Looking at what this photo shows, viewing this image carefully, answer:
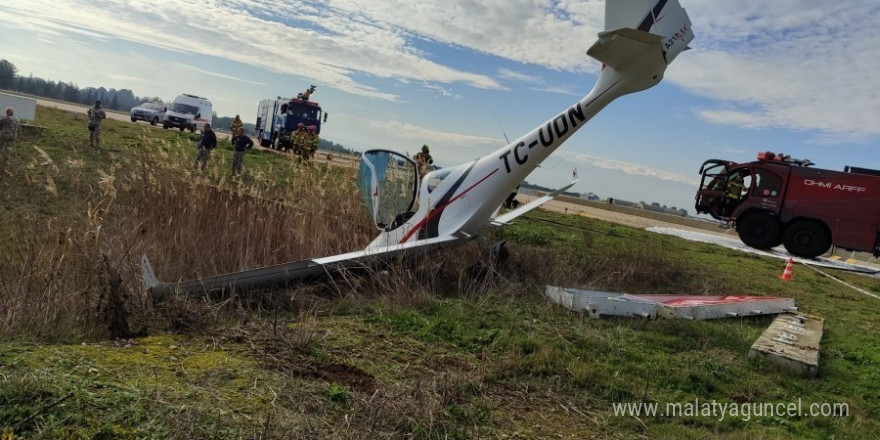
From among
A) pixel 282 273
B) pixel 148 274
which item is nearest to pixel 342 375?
pixel 148 274

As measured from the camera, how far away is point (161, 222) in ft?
24.0

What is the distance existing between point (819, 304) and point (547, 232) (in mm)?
5400

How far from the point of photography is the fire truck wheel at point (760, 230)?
1780cm

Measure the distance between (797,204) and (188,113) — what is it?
3350 cm

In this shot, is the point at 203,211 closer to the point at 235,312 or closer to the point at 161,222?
the point at 161,222

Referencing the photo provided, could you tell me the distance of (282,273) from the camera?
18.8ft

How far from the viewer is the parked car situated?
39500 millimetres

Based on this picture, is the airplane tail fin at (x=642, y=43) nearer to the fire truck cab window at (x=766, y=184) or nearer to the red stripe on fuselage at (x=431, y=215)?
the red stripe on fuselage at (x=431, y=215)

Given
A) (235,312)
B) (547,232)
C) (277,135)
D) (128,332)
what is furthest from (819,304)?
(277,135)

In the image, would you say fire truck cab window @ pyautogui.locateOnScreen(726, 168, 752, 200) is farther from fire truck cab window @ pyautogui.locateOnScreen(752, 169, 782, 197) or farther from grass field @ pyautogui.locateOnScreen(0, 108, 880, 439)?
grass field @ pyautogui.locateOnScreen(0, 108, 880, 439)

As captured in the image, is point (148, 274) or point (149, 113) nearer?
point (148, 274)

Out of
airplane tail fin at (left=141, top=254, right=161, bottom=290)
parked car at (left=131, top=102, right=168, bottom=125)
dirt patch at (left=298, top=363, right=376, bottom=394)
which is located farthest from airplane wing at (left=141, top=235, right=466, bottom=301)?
parked car at (left=131, top=102, right=168, bottom=125)

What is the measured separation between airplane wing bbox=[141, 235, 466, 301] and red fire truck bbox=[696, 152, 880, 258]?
1447 centimetres

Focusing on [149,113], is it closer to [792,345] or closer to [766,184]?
[766,184]
